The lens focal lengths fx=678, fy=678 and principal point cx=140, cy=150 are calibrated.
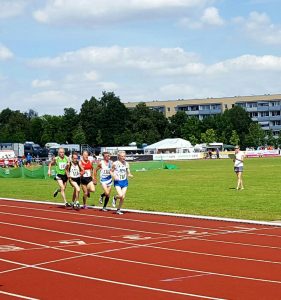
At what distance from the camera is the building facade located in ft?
513

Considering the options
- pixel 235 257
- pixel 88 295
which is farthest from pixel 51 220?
pixel 88 295

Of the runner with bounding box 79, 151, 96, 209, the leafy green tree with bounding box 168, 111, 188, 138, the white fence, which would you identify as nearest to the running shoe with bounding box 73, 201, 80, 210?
the runner with bounding box 79, 151, 96, 209

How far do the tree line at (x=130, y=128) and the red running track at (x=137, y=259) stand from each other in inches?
4199

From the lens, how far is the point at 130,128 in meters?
133

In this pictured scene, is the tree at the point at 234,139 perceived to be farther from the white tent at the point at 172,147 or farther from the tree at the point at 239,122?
the white tent at the point at 172,147

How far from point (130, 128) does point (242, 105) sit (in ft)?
127

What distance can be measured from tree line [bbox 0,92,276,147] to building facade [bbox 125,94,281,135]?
79.9 feet

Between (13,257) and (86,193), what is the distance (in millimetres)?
9272

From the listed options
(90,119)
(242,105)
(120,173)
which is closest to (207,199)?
(120,173)

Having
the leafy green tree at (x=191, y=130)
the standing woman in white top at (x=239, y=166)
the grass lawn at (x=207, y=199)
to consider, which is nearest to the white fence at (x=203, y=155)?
the leafy green tree at (x=191, y=130)

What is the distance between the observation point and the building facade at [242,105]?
15650cm

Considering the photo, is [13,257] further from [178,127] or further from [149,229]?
[178,127]

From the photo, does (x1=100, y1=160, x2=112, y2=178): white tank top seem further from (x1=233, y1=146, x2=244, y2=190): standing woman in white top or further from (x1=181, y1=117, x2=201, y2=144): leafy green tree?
(x1=181, y1=117, x2=201, y2=144): leafy green tree

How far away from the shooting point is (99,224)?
57.6 feet
